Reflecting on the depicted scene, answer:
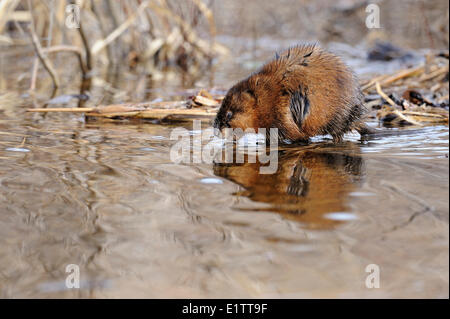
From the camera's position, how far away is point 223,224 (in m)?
2.15

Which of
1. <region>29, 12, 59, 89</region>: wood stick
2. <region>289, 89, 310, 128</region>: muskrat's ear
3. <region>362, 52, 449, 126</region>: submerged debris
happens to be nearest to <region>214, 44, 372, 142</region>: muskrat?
<region>289, 89, 310, 128</region>: muskrat's ear

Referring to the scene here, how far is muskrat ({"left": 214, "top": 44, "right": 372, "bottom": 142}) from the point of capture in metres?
3.59

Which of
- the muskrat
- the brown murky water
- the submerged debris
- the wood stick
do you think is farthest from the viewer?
the wood stick

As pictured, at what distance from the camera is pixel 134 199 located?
2443mm

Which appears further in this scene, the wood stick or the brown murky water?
the wood stick

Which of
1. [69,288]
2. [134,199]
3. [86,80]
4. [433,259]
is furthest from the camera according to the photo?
[86,80]

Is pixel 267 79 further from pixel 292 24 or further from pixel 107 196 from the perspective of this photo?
pixel 292 24

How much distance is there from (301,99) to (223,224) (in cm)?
168

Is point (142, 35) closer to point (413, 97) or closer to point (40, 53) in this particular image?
point (40, 53)

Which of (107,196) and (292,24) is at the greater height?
(292,24)

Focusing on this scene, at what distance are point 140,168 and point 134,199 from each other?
0.50 m

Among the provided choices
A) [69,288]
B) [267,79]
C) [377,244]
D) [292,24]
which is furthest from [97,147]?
[292,24]

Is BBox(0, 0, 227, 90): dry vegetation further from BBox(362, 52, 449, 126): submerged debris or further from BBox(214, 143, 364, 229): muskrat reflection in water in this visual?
BBox(214, 143, 364, 229): muskrat reflection in water

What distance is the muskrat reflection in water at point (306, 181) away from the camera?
2.26 m
